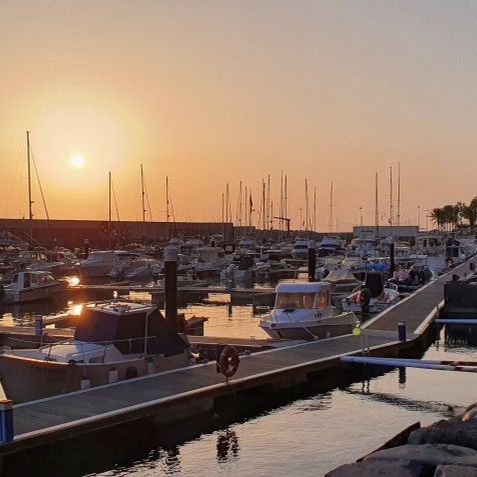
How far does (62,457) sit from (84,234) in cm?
12519

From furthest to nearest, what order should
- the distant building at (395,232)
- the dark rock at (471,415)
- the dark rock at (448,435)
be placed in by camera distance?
1. the distant building at (395,232)
2. the dark rock at (471,415)
3. the dark rock at (448,435)

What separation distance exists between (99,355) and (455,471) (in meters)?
11.3

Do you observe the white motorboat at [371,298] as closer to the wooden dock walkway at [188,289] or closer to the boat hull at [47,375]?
the wooden dock walkway at [188,289]

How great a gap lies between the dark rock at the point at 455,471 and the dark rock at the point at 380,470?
0.37 metres

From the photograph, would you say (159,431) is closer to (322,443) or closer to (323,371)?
(322,443)

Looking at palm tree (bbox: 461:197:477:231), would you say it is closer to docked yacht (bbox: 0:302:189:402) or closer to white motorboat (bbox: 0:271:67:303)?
white motorboat (bbox: 0:271:67:303)

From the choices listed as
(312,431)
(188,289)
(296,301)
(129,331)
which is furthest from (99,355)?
(188,289)

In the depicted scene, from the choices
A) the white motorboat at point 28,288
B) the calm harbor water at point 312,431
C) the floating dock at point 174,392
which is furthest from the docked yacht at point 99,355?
the white motorboat at point 28,288

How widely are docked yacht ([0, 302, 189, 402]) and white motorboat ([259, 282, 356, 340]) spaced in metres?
7.14

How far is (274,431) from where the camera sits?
745 inches

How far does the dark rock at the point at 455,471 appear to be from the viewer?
34.0 ft

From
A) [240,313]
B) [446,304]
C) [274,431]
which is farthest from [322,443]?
[240,313]

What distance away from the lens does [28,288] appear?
52375 mm

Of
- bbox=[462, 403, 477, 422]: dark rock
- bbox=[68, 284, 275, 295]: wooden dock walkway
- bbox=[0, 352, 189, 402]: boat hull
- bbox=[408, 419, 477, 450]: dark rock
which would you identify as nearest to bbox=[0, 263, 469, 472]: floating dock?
bbox=[0, 352, 189, 402]: boat hull
